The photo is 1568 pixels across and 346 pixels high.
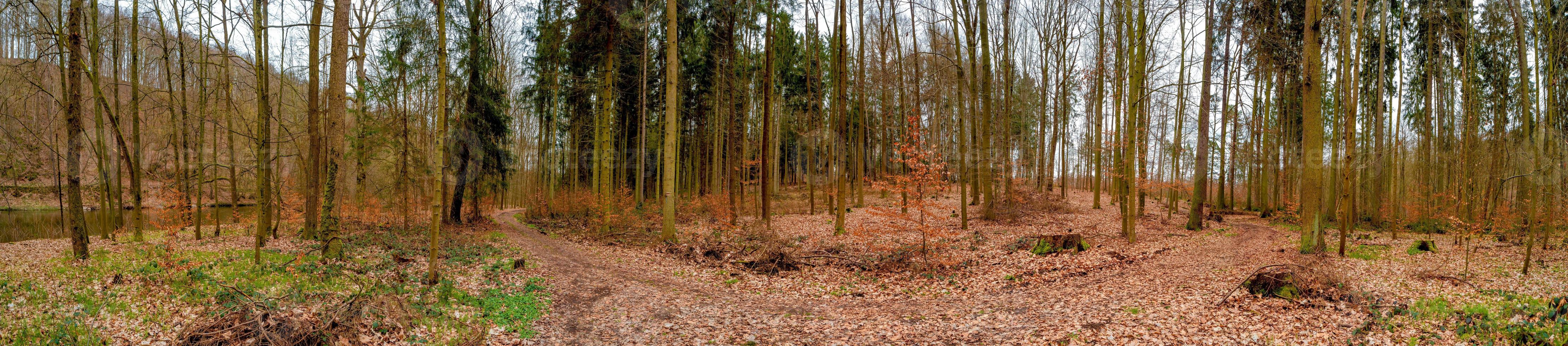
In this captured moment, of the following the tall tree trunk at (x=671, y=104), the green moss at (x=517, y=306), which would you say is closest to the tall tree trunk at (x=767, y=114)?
the tall tree trunk at (x=671, y=104)

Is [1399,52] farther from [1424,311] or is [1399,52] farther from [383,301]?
[383,301]

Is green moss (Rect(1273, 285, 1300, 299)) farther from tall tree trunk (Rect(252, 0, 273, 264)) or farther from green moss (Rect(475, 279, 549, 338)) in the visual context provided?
tall tree trunk (Rect(252, 0, 273, 264))

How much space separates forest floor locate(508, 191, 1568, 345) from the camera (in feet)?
17.9

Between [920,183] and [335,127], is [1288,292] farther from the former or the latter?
[335,127]

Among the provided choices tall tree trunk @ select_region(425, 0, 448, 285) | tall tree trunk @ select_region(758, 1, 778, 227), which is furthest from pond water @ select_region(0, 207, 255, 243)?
tall tree trunk @ select_region(758, 1, 778, 227)

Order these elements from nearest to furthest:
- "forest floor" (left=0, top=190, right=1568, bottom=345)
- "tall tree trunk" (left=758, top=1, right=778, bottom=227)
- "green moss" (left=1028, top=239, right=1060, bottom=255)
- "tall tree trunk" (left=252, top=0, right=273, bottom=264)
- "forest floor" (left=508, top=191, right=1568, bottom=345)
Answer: "forest floor" (left=0, top=190, right=1568, bottom=345)
"forest floor" (left=508, top=191, right=1568, bottom=345)
"tall tree trunk" (left=252, top=0, right=273, bottom=264)
"green moss" (left=1028, top=239, right=1060, bottom=255)
"tall tree trunk" (left=758, top=1, right=778, bottom=227)

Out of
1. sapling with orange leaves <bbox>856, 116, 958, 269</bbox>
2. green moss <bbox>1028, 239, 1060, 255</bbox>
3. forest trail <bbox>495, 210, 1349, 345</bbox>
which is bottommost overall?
forest trail <bbox>495, 210, 1349, 345</bbox>

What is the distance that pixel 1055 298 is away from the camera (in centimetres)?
738

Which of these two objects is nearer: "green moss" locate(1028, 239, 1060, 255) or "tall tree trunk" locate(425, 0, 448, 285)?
"tall tree trunk" locate(425, 0, 448, 285)

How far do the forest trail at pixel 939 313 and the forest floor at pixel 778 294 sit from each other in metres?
0.04

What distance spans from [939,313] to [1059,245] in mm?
5270

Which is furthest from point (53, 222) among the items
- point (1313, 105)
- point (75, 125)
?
point (1313, 105)

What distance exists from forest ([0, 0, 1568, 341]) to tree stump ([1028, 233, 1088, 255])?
0.08m

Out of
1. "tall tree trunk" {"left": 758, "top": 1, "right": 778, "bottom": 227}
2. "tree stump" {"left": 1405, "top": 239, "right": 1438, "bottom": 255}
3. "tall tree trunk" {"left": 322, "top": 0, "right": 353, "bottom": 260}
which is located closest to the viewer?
"tall tree trunk" {"left": 322, "top": 0, "right": 353, "bottom": 260}
